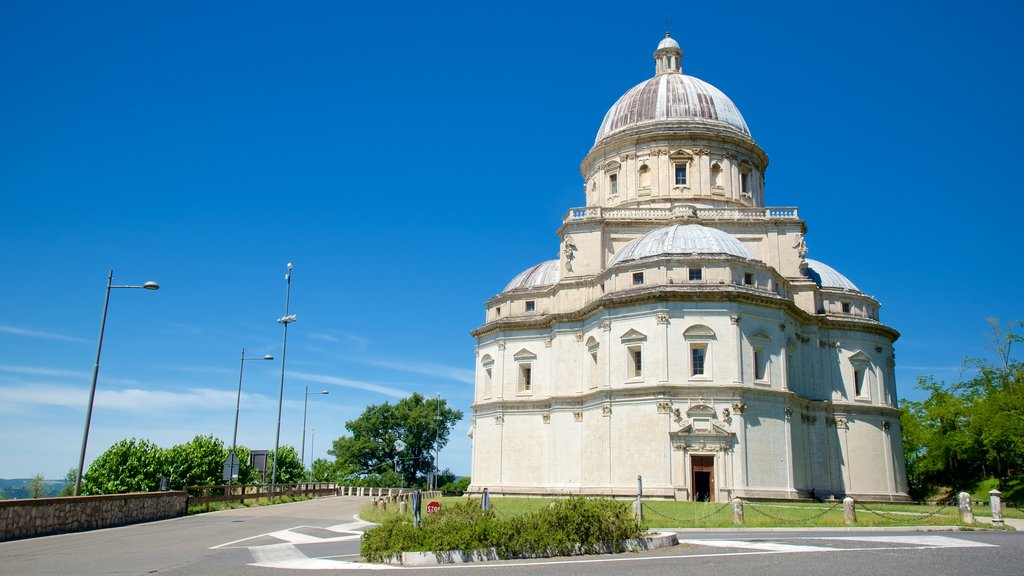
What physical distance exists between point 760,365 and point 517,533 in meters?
29.4

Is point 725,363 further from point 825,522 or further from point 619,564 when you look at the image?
point 619,564

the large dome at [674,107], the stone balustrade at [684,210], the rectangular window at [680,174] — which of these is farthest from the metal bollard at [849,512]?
the large dome at [674,107]

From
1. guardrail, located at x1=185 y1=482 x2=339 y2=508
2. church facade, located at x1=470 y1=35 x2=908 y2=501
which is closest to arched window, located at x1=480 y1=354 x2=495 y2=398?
church facade, located at x1=470 y1=35 x2=908 y2=501

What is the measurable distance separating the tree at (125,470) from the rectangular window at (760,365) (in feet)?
169

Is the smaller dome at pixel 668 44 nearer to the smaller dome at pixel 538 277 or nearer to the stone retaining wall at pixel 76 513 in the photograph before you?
the smaller dome at pixel 538 277

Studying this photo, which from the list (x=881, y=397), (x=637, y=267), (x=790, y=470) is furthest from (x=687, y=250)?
(x=881, y=397)

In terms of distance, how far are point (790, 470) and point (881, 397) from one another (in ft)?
42.3

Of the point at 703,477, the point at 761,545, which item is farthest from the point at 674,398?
the point at 761,545

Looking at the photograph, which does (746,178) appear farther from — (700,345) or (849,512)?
(849,512)

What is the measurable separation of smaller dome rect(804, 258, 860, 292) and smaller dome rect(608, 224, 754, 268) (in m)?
9.54

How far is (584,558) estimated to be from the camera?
18000mm

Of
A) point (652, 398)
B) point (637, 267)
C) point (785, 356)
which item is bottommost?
point (652, 398)

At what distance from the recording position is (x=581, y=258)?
51.8m

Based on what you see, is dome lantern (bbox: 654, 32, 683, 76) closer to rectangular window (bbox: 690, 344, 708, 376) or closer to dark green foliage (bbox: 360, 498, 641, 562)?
rectangular window (bbox: 690, 344, 708, 376)
